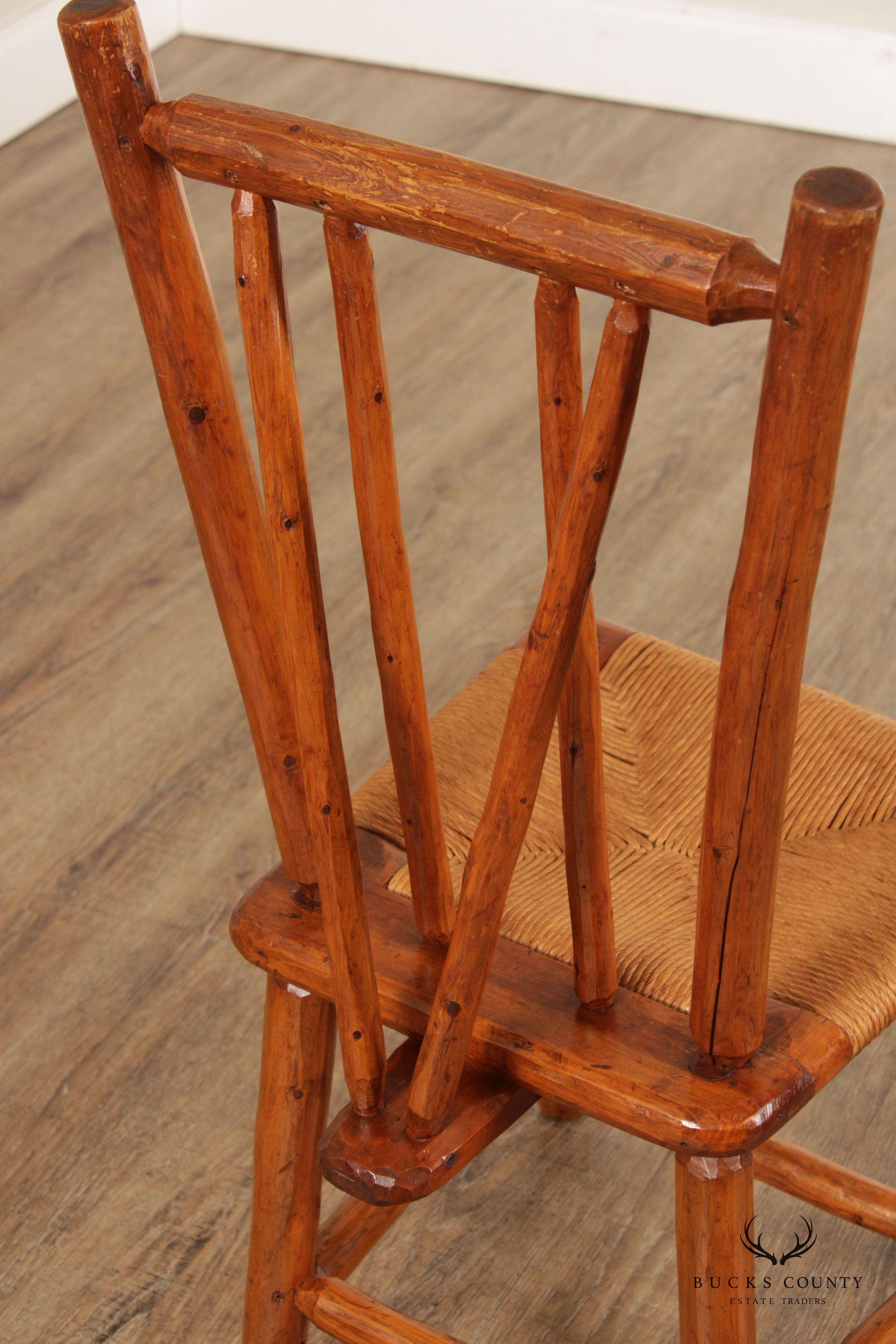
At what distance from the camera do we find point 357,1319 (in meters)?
1.05

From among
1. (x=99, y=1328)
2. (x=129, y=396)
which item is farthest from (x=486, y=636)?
(x=99, y=1328)

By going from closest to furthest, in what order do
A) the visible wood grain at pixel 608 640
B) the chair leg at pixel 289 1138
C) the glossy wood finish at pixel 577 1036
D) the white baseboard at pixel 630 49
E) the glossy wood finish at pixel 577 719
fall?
the glossy wood finish at pixel 577 719
the glossy wood finish at pixel 577 1036
the chair leg at pixel 289 1138
the visible wood grain at pixel 608 640
the white baseboard at pixel 630 49

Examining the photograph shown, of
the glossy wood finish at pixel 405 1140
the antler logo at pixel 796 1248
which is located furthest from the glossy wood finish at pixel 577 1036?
the antler logo at pixel 796 1248

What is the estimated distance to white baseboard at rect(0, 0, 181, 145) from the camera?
10.2 feet

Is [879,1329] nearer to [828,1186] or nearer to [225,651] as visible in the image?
[828,1186]

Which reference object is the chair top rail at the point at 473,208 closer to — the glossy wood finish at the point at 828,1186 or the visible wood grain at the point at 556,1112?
the glossy wood finish at the point at 828,1186

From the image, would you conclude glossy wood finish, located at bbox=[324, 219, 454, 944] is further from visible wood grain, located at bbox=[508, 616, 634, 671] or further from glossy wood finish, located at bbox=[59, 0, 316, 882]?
visible wood grain, located at bbox=[508, 616, 634, 671]

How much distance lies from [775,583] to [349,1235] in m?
0.74

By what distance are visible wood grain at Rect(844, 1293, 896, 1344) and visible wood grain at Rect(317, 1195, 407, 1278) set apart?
0.34 meters

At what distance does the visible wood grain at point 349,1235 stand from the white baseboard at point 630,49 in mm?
2453

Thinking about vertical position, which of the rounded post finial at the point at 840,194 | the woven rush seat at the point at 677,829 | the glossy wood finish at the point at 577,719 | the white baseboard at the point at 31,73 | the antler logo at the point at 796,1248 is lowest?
the antler logo at the point at 796,1248

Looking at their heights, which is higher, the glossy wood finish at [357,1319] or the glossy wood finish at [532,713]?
the glossy wood finish at [532,713]

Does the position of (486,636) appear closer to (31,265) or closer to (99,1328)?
(99,1328)

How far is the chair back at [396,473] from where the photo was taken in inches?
22.8
